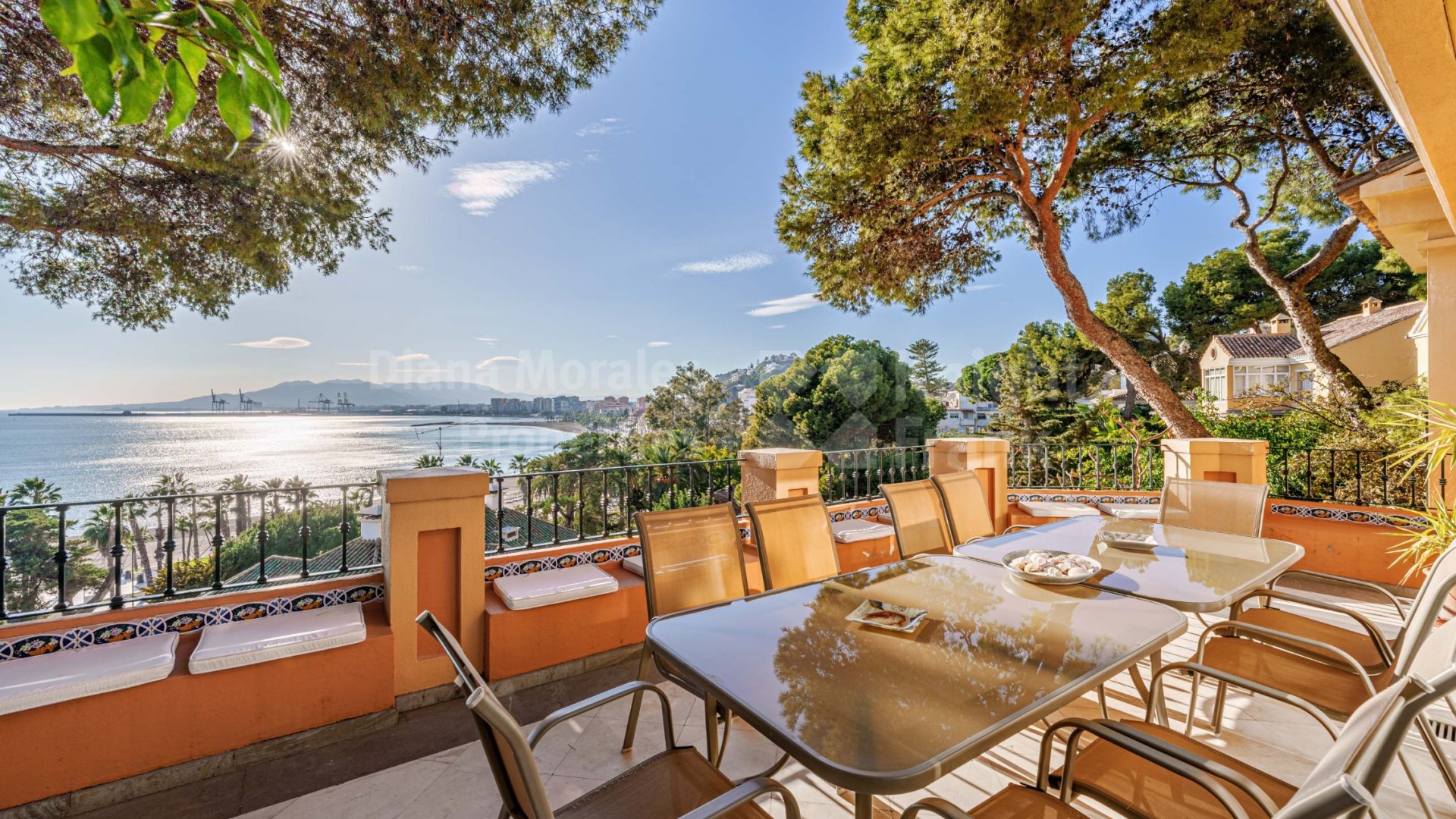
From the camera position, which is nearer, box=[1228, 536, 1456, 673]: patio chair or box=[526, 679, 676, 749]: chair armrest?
box=[526, 679, 676, 749]: chair armrest

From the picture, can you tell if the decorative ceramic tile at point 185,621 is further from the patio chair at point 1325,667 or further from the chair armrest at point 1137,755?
the patio chair at point 1325,667

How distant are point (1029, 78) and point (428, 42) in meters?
4.83

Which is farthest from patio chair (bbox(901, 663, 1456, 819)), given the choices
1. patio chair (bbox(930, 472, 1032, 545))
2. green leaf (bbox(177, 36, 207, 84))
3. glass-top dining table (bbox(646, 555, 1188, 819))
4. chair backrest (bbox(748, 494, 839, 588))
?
green leaf (bbox(177, 36, 207, 84))

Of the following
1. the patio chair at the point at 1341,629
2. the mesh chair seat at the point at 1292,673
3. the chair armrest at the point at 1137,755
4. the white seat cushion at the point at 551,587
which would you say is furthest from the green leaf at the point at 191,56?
the mesh chair seat at the point at 1292,673

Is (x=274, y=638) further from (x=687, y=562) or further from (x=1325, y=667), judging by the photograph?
(x=1325, y=667)

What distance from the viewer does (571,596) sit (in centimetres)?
275

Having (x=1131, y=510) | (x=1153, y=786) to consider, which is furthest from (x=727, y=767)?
(x=1131, y=510)

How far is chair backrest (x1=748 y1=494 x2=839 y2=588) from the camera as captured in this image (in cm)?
226

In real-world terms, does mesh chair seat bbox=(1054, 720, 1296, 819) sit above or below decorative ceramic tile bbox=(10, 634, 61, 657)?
below

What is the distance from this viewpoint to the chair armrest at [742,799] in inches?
38.4

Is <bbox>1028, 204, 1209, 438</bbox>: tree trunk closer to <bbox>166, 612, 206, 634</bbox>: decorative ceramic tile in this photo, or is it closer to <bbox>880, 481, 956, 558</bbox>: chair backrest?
<bbox>880, 481, 956, 558</bbox>: chair backrest

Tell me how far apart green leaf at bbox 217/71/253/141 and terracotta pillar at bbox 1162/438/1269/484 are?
5030 millimetres

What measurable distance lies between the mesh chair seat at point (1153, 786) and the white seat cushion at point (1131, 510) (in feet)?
11.0

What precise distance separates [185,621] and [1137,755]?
331 centimetres
